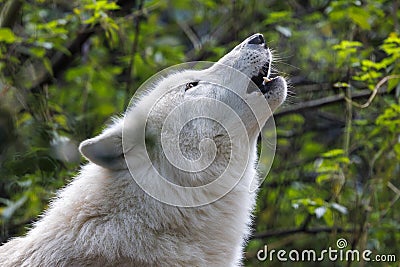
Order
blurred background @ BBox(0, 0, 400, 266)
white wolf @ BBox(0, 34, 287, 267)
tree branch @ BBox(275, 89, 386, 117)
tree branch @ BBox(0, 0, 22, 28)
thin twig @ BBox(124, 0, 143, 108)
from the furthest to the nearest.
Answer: tree branch @ BBox(275, 89, 386, 117), thin twig @ BBox(124, 0, 143, 108), tree branch @ BBox(0, 0, 22, 28), blurred background @ BBox(0, 0, 400, 266), white wolf @ BBox(0, 34, 287, 267)

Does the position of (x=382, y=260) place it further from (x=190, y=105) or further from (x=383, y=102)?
(x=190, y=105)

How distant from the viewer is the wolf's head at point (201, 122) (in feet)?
11.0

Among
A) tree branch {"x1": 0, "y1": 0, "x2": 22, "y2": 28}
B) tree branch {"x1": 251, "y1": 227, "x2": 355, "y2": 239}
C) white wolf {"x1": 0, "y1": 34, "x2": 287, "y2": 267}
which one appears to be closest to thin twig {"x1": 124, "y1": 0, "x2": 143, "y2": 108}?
tree branch {"x1": 0, "y1": 0, "x2": 22, "y2": 28}

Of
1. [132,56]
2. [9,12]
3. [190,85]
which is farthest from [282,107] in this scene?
[190,85]

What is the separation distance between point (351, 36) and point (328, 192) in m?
1.39

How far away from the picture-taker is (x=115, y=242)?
3.16 m

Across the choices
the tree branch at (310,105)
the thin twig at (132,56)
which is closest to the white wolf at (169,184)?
the thin twig at (132,56)

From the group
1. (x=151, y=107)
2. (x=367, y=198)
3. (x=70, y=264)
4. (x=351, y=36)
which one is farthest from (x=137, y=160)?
(x=351, y=36)

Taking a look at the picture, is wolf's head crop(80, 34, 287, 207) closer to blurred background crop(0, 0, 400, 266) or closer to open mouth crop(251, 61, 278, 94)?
open mouth crop(251, 61, 278, 94)

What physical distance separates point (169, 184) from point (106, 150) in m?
0.36

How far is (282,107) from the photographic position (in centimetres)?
616

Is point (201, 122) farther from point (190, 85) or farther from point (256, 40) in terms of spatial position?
point (256, 40)

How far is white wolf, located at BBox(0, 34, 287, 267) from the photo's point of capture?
3.20 meters

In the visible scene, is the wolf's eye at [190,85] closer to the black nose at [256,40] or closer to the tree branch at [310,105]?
the black nose at [256,40]
